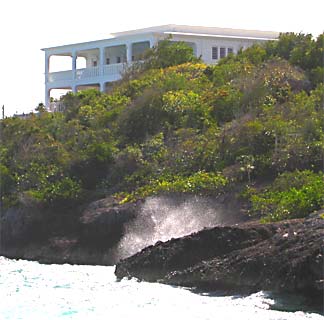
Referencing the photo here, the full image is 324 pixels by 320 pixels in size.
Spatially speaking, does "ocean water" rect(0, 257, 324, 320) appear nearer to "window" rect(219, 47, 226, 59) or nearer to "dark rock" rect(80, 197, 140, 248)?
"dark rock" rect(80, 197, 140, 248)

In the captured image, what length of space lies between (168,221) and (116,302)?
8.78 metres

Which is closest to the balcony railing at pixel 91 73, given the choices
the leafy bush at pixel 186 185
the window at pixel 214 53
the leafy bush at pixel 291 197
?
the window at pixel 214 53

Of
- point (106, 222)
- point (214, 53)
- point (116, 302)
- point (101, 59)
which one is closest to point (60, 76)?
point (101, 59)

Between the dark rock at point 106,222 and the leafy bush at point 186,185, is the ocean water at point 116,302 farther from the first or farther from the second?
the leafy bush at point 186,185

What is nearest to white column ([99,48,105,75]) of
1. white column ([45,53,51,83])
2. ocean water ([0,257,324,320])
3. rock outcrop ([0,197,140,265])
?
white column ([45,53,51,83])

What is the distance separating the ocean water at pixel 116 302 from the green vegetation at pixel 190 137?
4.99m

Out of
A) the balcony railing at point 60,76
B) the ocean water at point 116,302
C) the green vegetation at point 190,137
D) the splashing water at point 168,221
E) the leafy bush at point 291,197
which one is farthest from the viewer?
the balcony railing at point 60,76

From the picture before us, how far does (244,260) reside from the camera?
20094 mm

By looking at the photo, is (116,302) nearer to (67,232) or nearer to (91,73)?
(67,232)

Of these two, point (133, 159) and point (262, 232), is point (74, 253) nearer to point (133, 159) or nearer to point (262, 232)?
point (133, 159)

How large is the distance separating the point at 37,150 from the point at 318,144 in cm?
1170

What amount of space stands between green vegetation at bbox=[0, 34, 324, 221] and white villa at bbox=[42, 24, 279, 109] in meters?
7.80

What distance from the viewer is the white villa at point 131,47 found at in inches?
1906

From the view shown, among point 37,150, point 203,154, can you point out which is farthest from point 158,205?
point 37,150
